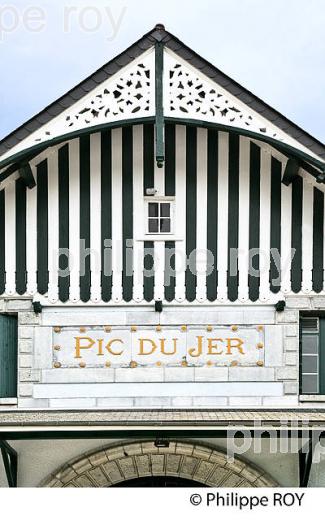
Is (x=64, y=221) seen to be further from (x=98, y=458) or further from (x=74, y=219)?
(x=98, y=458)

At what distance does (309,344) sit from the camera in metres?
9.61

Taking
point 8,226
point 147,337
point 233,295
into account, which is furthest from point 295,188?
point 8,226

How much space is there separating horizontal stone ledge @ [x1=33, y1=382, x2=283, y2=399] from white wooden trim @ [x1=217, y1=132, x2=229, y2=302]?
116 cm

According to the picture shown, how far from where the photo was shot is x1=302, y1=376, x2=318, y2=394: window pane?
375 inches

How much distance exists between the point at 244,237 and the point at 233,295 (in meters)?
0.79

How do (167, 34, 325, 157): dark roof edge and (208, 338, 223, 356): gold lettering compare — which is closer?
(167, 34, 325, 157): dark roof edge

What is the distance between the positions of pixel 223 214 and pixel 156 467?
11.3ft

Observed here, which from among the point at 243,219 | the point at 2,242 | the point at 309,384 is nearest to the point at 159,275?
the point at 243,219

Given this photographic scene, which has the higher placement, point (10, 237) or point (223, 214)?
point (223, 214)

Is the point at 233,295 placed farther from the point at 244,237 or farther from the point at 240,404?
the point at 240,404

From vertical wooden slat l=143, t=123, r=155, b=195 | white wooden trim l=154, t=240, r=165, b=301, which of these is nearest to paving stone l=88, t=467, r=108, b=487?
white wooden trim l=154, t=240, r=165, b=301

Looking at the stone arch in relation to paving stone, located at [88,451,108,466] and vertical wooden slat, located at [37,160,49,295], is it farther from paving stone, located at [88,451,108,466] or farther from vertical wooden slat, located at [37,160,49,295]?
vertical wooden slat, located at [37,160,49,295]

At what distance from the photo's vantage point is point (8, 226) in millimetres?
9562

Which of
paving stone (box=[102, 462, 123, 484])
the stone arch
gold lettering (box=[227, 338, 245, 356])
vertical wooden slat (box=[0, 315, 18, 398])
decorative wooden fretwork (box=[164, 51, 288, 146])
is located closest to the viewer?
decorative wooden fretwork (box=[164, 51, 288, 146])
